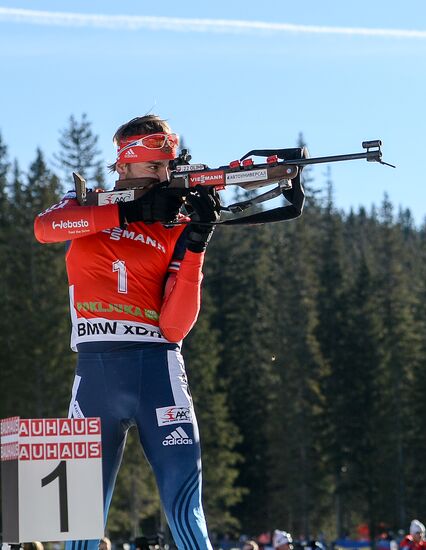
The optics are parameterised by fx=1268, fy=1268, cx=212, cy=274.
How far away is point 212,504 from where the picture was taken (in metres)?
66.0

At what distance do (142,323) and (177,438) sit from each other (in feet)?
1.78

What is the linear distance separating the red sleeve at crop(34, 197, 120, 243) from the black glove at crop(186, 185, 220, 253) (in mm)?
332

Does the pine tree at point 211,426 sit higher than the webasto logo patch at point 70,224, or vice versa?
the pine tree at point 211,426

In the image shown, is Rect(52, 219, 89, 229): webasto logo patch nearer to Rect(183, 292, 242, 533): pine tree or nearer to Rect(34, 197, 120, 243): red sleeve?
Rect(34, 197, 120, 243): red sleeve

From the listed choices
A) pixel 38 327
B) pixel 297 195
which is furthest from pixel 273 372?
pixel 297 195

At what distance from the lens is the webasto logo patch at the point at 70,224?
18.4ft

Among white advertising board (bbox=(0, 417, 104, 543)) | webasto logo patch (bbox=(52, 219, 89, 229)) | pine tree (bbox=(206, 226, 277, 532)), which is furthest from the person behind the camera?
pine tree (bbox=(206, 226, 277, 532))

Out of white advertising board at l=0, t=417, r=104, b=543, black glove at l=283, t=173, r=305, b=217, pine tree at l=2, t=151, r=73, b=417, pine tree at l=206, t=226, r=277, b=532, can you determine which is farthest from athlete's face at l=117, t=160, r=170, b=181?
pine tree at l=206, t=226, r=277, b=532

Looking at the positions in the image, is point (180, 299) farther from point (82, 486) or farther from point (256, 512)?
point (256, 512)

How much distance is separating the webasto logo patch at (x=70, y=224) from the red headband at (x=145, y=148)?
1.41ft

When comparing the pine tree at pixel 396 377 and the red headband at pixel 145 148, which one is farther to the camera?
the pine tree at pixel 396 377

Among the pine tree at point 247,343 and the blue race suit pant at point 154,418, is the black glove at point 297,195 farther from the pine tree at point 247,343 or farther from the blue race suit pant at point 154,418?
the pine tree at point 247,343

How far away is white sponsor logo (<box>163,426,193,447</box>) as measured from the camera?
18.1 feet

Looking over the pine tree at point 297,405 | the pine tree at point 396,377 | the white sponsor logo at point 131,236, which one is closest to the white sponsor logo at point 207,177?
the white sponsor logo at point 131,236
